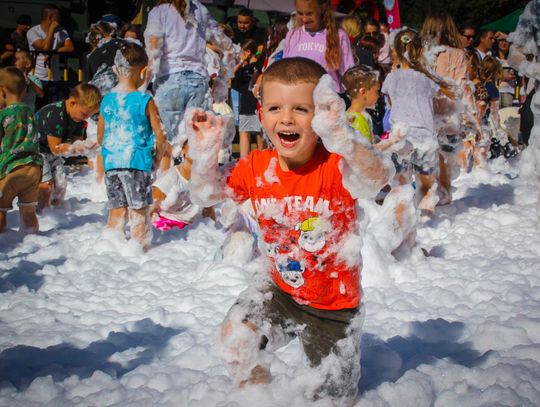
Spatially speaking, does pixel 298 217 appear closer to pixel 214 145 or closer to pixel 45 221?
pixel 214 145

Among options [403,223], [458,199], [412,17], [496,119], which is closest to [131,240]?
[403,223]

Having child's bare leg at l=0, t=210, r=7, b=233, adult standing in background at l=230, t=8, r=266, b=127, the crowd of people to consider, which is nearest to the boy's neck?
the crowd of people

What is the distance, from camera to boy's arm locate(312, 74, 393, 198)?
200cm

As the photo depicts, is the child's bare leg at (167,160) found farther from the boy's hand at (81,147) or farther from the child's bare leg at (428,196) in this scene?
the child's bare leg at (428,196)

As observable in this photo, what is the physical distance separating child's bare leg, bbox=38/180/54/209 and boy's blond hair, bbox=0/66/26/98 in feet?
3.94

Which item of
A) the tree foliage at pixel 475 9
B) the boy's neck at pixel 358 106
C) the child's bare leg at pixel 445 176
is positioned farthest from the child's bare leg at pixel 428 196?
the tree foliage at pixel 475 9

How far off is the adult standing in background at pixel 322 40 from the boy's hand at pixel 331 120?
9.79 feet

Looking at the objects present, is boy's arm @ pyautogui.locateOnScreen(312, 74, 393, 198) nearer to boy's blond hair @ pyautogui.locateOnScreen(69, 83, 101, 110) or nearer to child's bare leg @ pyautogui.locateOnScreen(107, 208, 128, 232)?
child's bare leg @ pyautogui.locateOnScreen(107, 208, 128, 232)

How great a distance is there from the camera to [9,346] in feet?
9.76

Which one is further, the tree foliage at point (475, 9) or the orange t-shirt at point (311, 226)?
the tree foliage at point (475, 9)

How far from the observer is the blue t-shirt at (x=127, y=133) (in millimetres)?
4645

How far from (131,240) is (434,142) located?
114 inches

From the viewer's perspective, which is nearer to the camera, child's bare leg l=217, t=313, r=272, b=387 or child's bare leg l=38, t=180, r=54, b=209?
child's bare leg l=217, t=313, r=272, b=387

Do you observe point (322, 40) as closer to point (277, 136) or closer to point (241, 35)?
point (277, 136)
